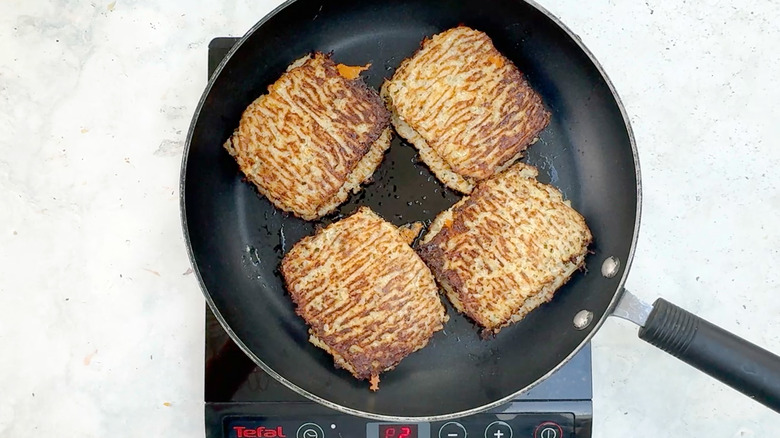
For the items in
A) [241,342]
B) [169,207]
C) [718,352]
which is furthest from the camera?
[169,207]

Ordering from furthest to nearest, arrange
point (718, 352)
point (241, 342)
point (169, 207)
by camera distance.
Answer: point (169, 207)
point (241, 342)
point (718, 352)

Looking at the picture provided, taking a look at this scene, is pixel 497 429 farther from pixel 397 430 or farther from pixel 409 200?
pixel 409 200

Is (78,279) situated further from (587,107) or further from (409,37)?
(587,107)

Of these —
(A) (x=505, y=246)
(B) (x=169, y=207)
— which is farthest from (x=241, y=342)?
(A) (x=505, y=246)

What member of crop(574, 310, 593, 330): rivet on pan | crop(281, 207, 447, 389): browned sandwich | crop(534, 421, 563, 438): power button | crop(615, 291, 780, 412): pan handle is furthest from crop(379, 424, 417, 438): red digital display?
crop(615, 291, 780, 412): pan handle

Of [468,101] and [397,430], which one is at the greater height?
[468,101]

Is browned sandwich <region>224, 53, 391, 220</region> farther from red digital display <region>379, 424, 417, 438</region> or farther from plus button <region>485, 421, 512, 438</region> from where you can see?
plus button <region>485, 421, 512, 438</region>

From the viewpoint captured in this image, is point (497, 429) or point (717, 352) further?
point (497, 429)

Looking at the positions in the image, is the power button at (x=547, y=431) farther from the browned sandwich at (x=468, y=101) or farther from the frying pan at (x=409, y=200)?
the browned sandwich at (x=468, y=101)
